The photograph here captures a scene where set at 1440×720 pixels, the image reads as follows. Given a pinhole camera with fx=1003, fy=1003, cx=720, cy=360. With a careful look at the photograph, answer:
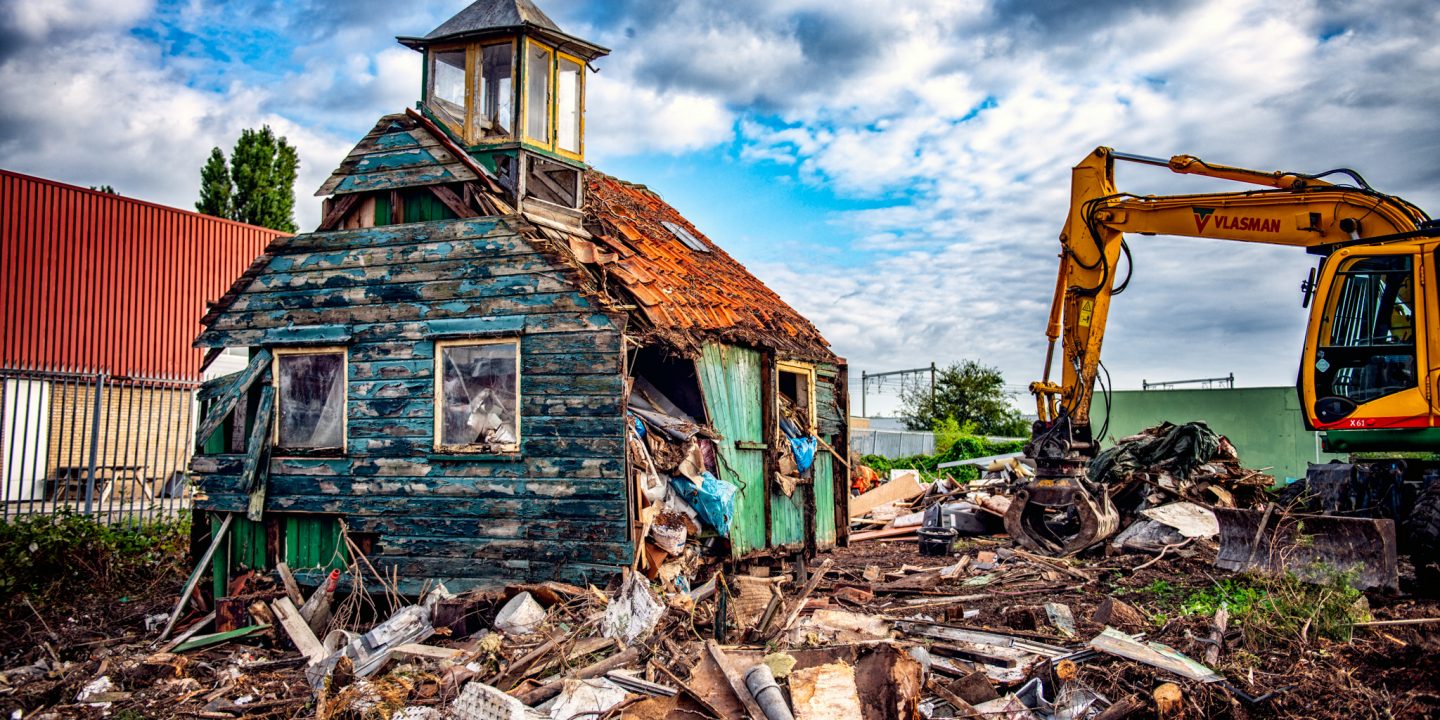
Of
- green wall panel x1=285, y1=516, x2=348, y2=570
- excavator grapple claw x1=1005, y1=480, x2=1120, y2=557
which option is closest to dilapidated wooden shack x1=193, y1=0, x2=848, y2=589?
green wall panel x1=285, y1=516, x2=348, y2=570

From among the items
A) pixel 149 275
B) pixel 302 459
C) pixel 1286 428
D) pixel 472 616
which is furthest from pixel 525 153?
pixel 1286 428

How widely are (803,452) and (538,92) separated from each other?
215 inches

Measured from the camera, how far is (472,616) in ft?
30.4

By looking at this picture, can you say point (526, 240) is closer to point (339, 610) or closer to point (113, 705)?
point (339, 610)

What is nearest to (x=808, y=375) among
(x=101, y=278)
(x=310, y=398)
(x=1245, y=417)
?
(x=310, y=398)

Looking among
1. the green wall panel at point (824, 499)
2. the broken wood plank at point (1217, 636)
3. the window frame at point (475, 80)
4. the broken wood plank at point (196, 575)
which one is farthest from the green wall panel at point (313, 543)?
the broken wood plank at point (1217, 636)

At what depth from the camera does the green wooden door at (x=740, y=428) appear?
10.9 metres

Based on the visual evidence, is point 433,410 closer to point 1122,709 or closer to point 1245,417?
point 1122,709

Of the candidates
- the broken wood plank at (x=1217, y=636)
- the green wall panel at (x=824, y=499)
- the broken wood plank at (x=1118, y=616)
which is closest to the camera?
the broken wood plank at (x=1217, y=636)

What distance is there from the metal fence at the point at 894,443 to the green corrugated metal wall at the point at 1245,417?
19.4ft

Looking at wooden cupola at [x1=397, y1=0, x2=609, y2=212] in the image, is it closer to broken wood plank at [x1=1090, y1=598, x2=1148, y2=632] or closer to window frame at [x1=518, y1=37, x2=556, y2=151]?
window frame at [x1=518, y1=37, x2=556, y2=151]

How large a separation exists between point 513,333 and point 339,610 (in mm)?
3321

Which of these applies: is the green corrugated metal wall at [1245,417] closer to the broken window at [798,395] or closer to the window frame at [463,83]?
the broken window at [798,395]

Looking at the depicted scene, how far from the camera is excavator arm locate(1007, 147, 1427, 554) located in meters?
11.7
